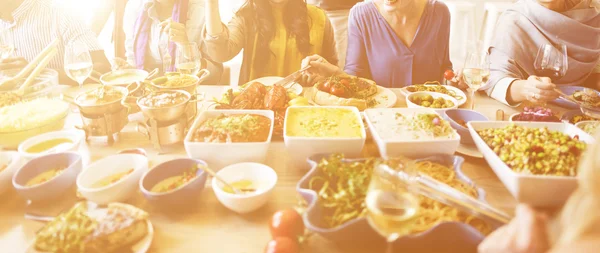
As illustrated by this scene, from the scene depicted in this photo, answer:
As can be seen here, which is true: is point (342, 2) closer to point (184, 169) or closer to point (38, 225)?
point (184, 169)

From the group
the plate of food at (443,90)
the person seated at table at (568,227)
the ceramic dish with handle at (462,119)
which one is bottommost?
the plate of food at (443,90)

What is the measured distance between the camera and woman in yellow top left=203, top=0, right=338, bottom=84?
10.6ft

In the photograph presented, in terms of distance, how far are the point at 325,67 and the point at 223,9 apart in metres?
Answer: 3.79

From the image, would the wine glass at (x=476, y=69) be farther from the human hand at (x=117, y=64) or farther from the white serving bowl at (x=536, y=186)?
the human hand at (x=117, y=64)

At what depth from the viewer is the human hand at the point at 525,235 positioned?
2.67 ft

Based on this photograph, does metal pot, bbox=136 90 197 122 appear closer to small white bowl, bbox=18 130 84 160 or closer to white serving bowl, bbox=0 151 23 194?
small white bowl, bbox=18 130 84 160

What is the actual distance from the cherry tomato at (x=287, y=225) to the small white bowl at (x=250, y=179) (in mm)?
124

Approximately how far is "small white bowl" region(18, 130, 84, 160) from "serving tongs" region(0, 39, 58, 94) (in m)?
0.63

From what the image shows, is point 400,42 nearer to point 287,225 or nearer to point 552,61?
point 552,61

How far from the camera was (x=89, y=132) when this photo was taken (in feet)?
5.87

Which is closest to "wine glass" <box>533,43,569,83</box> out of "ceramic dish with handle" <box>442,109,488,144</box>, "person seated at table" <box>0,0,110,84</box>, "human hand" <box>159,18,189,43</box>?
"ceramic dish with handle" <box>442,109,488,144</box>

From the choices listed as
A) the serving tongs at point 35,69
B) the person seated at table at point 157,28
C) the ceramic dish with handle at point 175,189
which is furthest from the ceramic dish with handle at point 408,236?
the person seated at table at point 157,28

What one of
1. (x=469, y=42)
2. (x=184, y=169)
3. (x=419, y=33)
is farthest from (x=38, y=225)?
(x=419, y=33)

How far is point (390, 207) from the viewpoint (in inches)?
39.7
